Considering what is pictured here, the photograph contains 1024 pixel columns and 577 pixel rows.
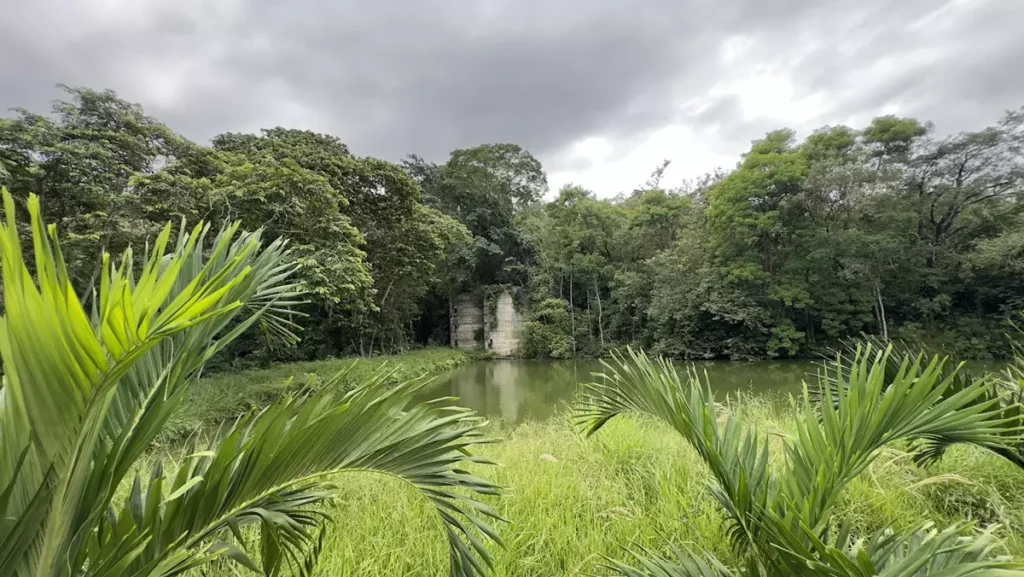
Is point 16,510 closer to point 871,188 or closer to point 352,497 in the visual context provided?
point 352,497

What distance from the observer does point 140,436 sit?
728mm

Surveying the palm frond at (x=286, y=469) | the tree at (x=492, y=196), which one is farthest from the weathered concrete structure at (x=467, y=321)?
the palm frond at (x=286, y=469)

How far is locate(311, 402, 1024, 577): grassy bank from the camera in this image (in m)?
1.63

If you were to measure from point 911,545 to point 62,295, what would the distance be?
1.67 metres

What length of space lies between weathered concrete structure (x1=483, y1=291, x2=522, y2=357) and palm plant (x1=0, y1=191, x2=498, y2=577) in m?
14.0

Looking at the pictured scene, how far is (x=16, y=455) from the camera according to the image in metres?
0.68

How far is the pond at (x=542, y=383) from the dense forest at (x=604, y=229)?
1184 mm

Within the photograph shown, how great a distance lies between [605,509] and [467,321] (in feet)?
45.8

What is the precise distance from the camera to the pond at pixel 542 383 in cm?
697

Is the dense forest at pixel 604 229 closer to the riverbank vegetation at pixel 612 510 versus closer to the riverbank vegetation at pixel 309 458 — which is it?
the riverbank vegetation at pixel 612 510

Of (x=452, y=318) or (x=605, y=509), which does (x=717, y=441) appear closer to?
(x=605, y=509)

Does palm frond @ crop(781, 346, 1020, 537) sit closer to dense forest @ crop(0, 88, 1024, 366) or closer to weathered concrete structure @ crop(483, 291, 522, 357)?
dense forest @ crop(0, 88, 1024, 366)

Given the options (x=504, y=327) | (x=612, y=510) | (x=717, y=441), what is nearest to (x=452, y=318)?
(x=504, y=327)

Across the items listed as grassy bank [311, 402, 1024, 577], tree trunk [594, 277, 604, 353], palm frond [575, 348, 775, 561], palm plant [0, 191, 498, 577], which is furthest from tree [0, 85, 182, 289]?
tree trunk [594, 277, 604, 353]
